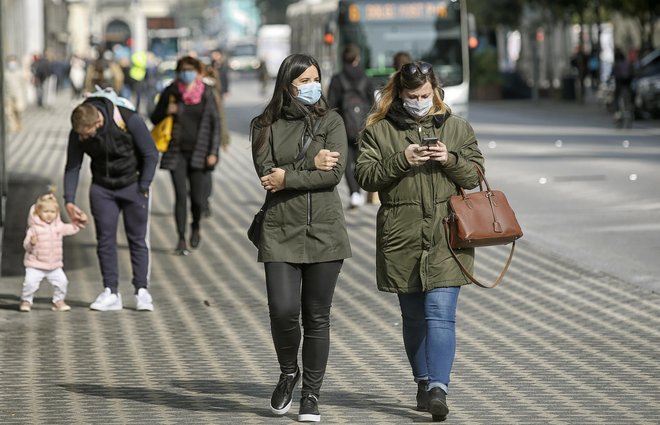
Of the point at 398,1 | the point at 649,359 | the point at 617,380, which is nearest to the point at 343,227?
the point at 617,380

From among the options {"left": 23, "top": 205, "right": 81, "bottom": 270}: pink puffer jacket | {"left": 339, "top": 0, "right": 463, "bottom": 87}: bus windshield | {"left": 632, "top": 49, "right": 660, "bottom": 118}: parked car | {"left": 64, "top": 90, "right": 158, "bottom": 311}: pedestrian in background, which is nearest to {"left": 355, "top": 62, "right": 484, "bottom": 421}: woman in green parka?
{"left": 64, "top": 90, "right": 158, "bottom": 311}: pedestrian in background

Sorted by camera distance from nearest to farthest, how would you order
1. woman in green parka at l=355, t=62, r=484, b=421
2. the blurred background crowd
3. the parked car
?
woman in green parka at l=355, t=62, r=484, b=421
the blurred background crowd
the parked car

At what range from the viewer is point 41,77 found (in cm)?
4891

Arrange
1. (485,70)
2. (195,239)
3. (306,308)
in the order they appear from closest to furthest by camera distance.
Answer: (306,308)
(195,239)
(485,70)

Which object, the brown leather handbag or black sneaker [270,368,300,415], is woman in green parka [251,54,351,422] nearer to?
black sneaker [270,368,300,415]

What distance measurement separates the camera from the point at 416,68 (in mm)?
6852

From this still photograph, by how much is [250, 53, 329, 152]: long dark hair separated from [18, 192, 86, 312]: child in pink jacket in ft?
13.3

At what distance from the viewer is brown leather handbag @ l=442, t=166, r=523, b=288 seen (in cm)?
690

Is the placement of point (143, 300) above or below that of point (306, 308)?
below

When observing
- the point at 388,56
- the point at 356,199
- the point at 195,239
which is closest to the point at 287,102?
the point at 195,239

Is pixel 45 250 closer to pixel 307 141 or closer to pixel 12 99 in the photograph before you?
pixel 307 141

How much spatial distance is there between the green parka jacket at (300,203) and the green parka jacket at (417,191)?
179mm

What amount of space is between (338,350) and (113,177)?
2200 millimetres

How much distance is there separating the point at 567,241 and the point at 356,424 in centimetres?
764
